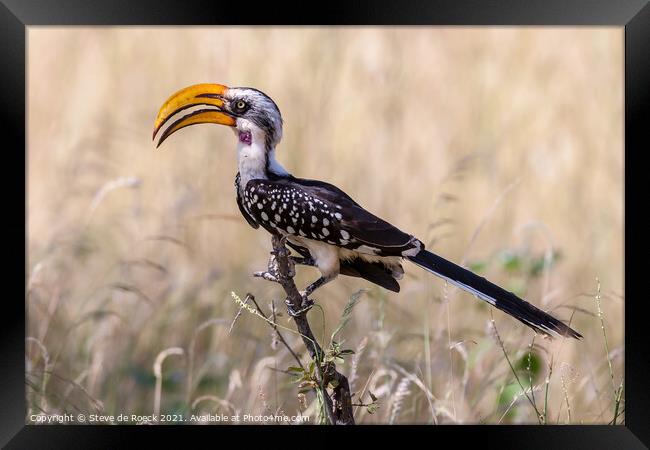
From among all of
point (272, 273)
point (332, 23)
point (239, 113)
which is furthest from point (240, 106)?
point (272, 273)

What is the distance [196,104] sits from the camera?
4.75 meters

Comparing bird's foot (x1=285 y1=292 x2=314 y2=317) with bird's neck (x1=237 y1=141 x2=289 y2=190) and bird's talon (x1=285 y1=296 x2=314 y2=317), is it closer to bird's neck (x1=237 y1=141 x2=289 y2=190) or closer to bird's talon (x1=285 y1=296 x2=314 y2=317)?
bird's talon (x1=285 y1=296 x2=314 y2=317)

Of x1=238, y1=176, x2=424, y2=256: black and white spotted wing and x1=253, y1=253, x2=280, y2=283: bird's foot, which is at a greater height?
x1=238, y1=176, x2=424, y2=256: black and white spotted wing

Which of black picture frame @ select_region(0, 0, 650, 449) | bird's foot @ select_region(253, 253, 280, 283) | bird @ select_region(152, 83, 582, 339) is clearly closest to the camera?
bird's foot @ select_region(253, 253, 280, 283)

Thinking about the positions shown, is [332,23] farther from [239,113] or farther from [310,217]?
[310,217]

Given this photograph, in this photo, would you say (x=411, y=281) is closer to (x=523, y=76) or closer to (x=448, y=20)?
(x=523, y=76)

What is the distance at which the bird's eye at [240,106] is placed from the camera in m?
4.82

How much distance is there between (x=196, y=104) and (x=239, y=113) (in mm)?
218

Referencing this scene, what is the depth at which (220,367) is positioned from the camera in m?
5.89

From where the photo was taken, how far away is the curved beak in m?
4.67

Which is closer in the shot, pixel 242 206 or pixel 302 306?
pixel 302 306

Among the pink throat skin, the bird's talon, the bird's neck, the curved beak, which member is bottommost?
the bird's talon

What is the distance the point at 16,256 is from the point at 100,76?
2.46 m

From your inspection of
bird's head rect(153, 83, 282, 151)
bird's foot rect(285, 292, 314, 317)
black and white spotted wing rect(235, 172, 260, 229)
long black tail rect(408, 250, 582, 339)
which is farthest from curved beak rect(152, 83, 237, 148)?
long black tail rect(408, 250, 582, 339)
